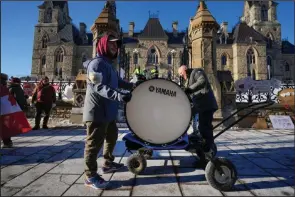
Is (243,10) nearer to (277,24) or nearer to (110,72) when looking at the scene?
(277,24)

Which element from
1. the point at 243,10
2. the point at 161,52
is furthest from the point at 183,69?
the point at 243,10

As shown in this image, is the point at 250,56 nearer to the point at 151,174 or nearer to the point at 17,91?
the point at 17,91

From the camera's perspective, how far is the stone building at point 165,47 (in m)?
45.2

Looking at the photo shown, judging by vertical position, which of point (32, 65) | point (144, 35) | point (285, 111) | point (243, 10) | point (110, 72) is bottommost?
point (285, 111)

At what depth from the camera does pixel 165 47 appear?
148ft

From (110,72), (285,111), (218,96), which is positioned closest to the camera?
(110,72)

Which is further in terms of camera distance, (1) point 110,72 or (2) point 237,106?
(2) point 237,106

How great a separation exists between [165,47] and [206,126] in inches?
1700

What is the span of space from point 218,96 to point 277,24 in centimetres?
5617

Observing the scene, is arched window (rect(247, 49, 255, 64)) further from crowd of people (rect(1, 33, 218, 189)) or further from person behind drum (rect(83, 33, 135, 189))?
person behind drum (rect(83, 33, 135, 189))

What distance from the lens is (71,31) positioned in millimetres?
49156

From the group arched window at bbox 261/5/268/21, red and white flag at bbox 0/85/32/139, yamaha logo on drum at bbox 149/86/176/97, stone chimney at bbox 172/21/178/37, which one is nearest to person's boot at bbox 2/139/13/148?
red and white flag at bbox 0/85/32/139

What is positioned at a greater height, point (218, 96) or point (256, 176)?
point (218, 96)

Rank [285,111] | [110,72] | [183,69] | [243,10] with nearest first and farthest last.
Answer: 1. [110,72]
2. [183,69]
3. [285,111]
4. [243,10]
